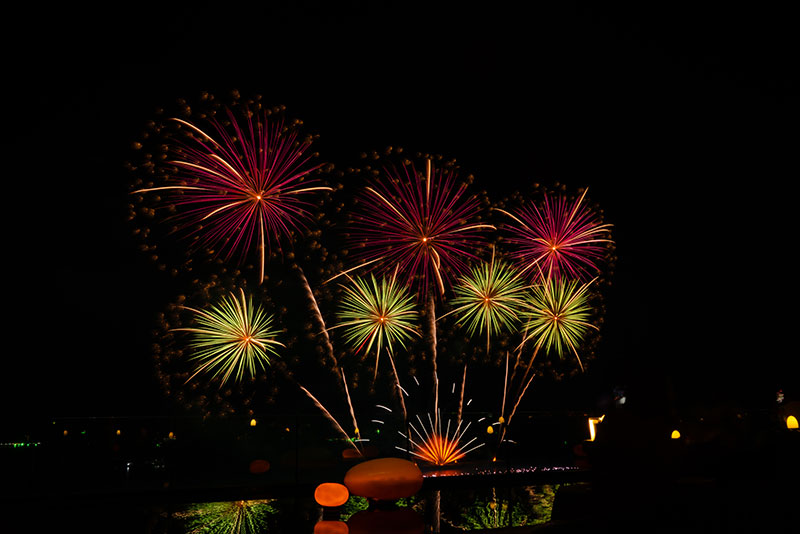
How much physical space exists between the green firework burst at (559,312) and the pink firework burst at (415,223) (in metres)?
2.65

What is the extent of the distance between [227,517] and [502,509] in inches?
143

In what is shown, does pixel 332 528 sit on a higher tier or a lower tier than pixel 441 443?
lower

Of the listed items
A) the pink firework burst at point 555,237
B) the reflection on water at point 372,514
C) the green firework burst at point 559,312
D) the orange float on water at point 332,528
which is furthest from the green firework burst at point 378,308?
the orange float on water at point 332,528

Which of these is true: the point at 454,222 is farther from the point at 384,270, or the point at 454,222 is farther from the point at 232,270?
the point at 232,270

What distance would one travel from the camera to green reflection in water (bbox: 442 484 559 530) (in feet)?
25.2

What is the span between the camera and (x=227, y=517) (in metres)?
8.60

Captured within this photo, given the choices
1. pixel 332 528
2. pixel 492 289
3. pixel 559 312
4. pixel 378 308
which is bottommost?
pixel 332 528

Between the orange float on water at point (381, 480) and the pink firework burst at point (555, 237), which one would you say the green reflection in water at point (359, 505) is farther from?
the pink firework burst at point (555, 237)

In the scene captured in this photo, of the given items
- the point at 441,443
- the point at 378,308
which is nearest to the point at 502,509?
the point at 441,443

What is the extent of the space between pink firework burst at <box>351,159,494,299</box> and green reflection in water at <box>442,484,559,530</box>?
6.12 meters

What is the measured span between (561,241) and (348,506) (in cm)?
968

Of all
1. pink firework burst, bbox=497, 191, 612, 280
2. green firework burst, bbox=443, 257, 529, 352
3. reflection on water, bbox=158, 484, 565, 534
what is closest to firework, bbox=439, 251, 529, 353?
green firework burst, bbox=443, 257, 529, 352

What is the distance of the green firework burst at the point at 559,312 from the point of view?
685 inches

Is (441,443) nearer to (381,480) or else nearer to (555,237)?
(555,237)
